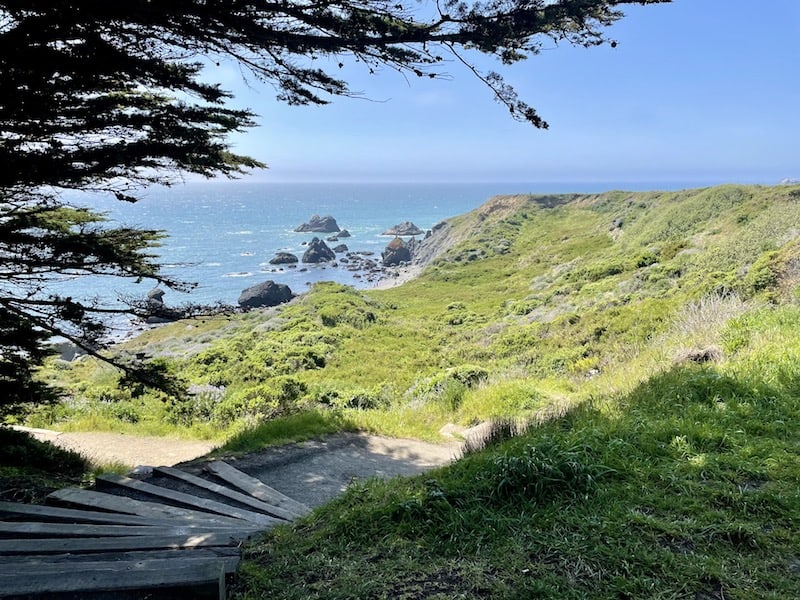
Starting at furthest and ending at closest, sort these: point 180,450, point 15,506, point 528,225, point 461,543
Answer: point 528,225 → point 180,450 → point 15,506 → point 461,543

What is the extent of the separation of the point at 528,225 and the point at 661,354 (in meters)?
67.9

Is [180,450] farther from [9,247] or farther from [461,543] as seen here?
[461,543]

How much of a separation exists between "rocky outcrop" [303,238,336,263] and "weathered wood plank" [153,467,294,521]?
240ft

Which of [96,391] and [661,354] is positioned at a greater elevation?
[661,354]

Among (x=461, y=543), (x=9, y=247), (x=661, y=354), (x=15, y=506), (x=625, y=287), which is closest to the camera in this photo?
(x=461, y=543)

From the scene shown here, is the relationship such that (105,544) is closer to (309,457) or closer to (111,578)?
(111,578)

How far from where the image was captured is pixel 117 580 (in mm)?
2045

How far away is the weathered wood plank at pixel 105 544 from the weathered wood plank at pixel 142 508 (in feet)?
2.23

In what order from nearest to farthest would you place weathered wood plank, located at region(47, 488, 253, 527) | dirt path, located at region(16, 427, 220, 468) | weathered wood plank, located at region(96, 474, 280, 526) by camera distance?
1. weathered wood plank, located at region(47, 488, 253, 527)
2. weathered wood plank, located at region(96, 474, 280, 526)
3. dirt path, located at region(16, 427, 220, 468)

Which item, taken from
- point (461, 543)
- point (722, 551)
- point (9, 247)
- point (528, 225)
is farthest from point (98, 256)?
point (528, 225)

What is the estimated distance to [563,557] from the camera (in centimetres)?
254

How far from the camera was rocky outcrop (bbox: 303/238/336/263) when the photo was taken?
77.1 meters

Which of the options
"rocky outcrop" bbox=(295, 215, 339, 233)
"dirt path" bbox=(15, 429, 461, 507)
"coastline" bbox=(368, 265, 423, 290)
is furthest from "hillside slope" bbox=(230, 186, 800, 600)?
"rocky outcrop" bbox=(295, 215, 339, 233)

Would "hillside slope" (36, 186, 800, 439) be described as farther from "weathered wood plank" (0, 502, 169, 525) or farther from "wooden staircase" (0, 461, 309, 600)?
"weathered wood plank" (0, 502, 169, 525)
